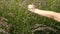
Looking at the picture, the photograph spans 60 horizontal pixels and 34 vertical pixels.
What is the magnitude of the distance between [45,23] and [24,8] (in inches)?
13.8

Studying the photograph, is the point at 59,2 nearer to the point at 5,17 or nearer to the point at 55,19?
the point at 55,19

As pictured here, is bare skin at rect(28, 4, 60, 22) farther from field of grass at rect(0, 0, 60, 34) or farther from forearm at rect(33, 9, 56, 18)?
field of grass at rect(0, 0, 60, 34)

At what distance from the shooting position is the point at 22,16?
3.34 meters

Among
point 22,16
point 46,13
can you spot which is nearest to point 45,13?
point 46,13

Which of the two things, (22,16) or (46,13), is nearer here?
(46,13)

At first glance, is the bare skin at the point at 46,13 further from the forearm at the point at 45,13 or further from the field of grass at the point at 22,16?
the field of grass at the point at 22,16

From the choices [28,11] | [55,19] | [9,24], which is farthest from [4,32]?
[55,19]

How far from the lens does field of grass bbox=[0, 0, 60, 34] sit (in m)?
3.29

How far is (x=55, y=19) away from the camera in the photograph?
3.14 m

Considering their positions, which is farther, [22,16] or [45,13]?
[22,16]

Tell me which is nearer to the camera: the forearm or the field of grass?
the forearm

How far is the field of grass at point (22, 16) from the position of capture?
3.29 meters

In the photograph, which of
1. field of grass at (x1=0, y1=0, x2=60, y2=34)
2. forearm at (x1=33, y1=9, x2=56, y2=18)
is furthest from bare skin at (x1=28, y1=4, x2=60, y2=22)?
field of grass at (x1=0, y1=0, x2=60, y2=34)

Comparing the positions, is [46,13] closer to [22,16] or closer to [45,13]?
[45,13]
